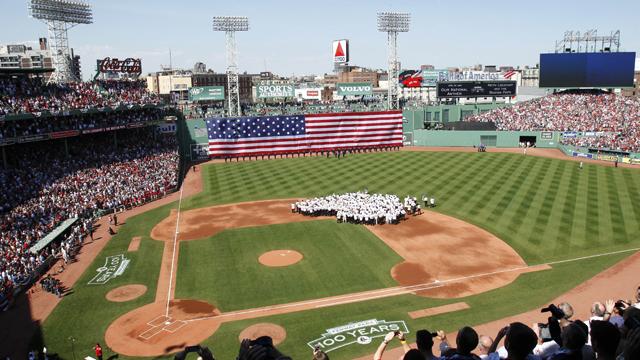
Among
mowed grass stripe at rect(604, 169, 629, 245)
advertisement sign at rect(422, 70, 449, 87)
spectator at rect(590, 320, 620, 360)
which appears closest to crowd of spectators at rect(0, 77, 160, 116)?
spectator at rect(590, 320, 620, 360)

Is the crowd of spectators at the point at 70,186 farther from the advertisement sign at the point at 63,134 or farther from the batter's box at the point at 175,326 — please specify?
the batter's box at the point at 175,326

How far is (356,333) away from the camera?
Result: 19.8m

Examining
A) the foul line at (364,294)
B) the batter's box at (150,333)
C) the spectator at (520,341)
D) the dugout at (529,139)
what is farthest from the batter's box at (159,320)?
the dugout at (529,139)

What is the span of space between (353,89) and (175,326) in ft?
211

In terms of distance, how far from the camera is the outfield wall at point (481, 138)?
64.8 meters

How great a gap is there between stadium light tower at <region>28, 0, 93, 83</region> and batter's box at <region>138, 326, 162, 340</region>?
4609cm

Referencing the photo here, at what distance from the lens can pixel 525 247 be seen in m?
28.9

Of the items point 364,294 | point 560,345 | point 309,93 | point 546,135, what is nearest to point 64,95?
point 364,294

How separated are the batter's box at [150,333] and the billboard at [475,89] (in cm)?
6652

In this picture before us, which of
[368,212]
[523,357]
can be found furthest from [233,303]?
[523,357]

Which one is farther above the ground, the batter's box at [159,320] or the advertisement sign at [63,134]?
the advertisement sign at [63,134]

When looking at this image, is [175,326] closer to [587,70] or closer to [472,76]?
[587,70]

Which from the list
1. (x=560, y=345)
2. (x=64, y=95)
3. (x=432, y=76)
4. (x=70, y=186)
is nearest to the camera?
(x=560, y=345)

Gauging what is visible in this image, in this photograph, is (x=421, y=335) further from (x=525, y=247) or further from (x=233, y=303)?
(x=525, y=247)
